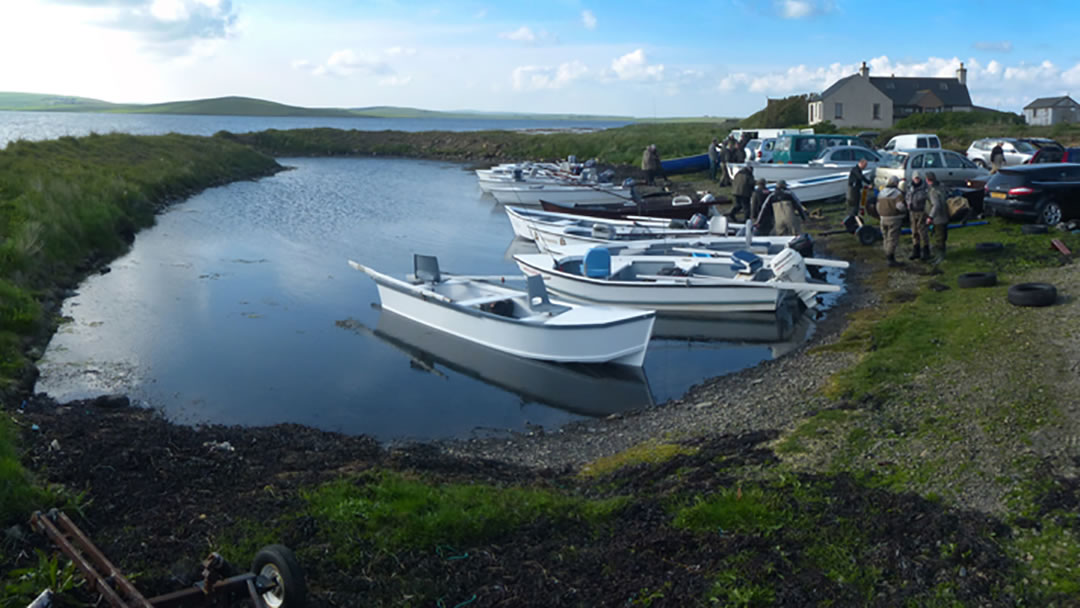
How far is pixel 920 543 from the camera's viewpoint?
254 inches

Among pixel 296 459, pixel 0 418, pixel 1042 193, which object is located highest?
pixel 1042 193

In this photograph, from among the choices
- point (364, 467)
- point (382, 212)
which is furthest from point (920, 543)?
point (382, 212)

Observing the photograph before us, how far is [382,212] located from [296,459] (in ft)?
96.6

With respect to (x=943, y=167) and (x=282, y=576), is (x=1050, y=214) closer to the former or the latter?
(x=943, y=167)

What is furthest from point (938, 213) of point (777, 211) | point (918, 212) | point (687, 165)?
point (687, 165)

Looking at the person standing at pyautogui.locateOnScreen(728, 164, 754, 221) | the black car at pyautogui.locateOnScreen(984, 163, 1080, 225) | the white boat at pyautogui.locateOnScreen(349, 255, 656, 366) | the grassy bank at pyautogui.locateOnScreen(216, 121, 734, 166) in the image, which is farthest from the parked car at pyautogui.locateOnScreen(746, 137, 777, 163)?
the white boat at pyautogui.locateOnScreen(349, 255, 656, 366)

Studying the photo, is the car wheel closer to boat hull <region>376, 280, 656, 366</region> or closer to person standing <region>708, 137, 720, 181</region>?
boat hull <region>376, 280, 656, 366</region>

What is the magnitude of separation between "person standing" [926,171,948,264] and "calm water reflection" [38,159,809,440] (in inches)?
147

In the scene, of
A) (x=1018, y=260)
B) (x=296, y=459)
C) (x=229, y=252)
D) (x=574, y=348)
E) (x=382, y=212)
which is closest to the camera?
(x=296, y=459)

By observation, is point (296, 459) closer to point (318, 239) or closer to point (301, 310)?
point (301, 310)

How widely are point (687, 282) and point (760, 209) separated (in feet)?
20.5

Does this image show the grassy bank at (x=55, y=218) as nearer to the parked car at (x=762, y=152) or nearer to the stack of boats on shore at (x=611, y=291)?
the stack of boats on shore at (x=611, y=291)

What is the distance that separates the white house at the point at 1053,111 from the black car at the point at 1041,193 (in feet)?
159

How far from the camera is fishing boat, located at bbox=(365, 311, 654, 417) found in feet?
45.1
